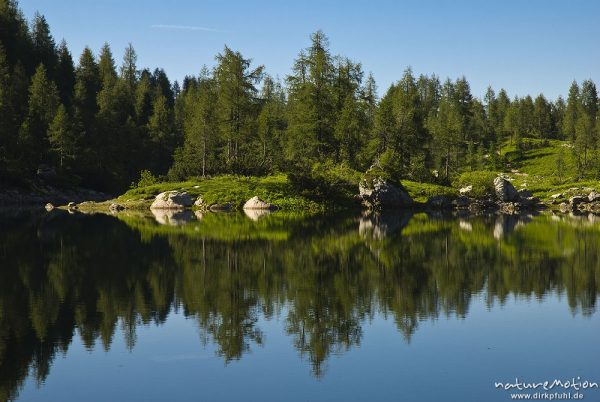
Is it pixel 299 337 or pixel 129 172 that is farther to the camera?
pixel 129 172

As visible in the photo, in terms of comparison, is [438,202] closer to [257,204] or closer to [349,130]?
[349,130]

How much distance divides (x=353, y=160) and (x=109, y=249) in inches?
2490

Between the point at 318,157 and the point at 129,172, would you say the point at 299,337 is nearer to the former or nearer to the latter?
the point at 318,157

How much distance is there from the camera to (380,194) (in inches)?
3292

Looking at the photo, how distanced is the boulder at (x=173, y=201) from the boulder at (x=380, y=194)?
951 inches

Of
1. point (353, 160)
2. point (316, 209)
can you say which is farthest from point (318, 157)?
point (316, 209)

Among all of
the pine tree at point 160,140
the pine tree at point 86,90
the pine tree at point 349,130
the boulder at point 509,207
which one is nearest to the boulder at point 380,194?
the pine tree at point 349,130

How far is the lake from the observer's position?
14.8 metres

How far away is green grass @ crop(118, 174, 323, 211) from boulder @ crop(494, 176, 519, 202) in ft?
95.3

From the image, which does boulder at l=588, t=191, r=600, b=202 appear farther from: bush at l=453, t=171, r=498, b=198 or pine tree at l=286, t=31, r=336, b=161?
pine tree at l=286, t=31, r=336, b=161

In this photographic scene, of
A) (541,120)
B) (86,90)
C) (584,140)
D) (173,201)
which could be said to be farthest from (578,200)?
(541,120)

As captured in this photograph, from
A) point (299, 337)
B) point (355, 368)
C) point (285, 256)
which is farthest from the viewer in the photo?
point (285, 256)

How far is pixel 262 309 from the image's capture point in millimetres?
22500

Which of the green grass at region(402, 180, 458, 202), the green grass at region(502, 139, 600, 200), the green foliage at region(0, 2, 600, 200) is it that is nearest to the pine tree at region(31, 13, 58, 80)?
the green foliage at region(0, 2, 600, 200)
